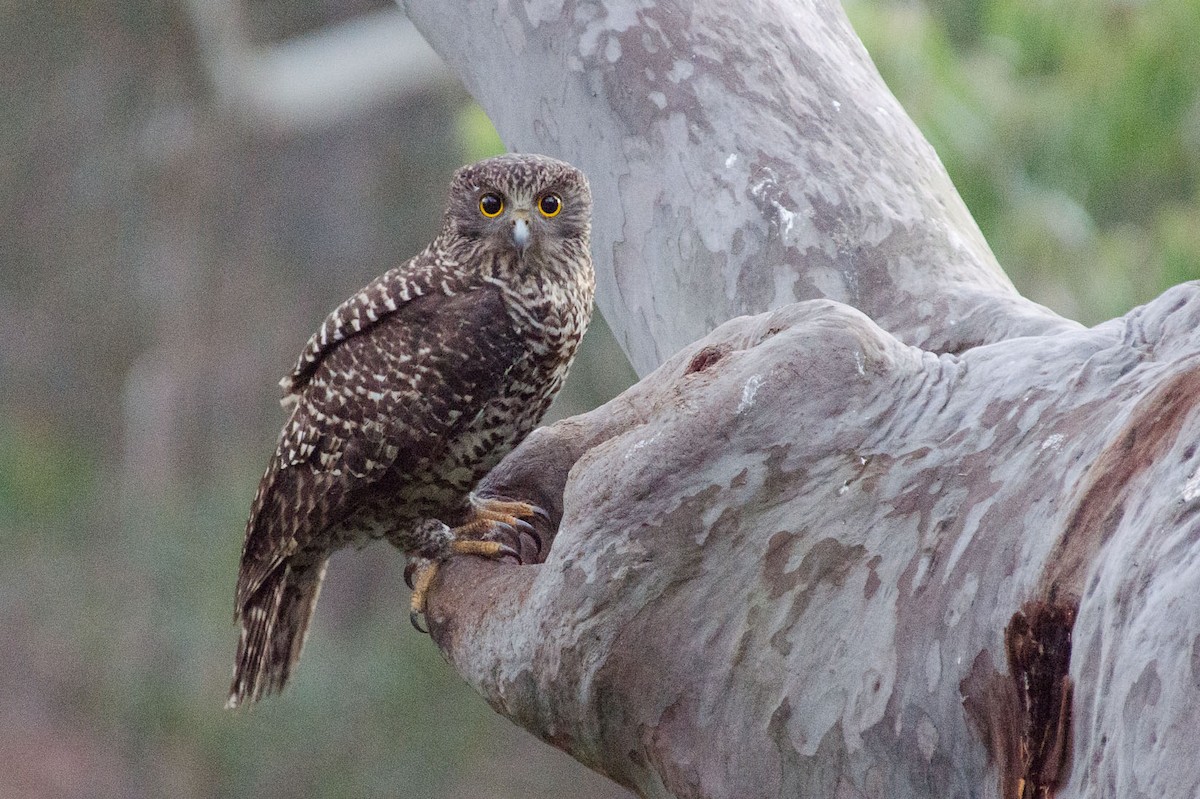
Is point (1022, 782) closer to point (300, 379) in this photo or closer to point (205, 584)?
point (300, 379)

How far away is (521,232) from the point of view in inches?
108

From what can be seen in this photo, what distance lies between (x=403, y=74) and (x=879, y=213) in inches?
240

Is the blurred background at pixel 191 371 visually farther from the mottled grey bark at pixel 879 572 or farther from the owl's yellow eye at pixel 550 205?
the mottled grey bark at pixel 879 572

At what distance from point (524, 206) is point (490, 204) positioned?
0.34 feet

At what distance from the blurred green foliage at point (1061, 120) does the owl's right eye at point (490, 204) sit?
68.1 inches

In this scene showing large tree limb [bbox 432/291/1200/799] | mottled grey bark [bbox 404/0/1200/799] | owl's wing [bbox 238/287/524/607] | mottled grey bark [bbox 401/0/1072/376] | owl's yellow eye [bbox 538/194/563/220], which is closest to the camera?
mottled grey bark [bbox 404/0/1200/799]

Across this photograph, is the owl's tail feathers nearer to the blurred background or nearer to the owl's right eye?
the owl's right eye

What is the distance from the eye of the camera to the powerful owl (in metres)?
2.69

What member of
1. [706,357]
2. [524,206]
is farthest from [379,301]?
[706,357]

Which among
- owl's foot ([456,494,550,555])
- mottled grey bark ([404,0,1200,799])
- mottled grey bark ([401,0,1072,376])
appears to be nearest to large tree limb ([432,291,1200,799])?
mottled grey bark ([404,0,1200,799])

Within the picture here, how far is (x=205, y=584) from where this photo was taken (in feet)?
29.8

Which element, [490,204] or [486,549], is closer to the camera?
[486,549]

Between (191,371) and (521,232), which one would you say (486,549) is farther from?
(191,371)

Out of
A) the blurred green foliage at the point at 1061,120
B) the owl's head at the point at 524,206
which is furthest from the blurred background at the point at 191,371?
the owl's head at the point at 524,206
